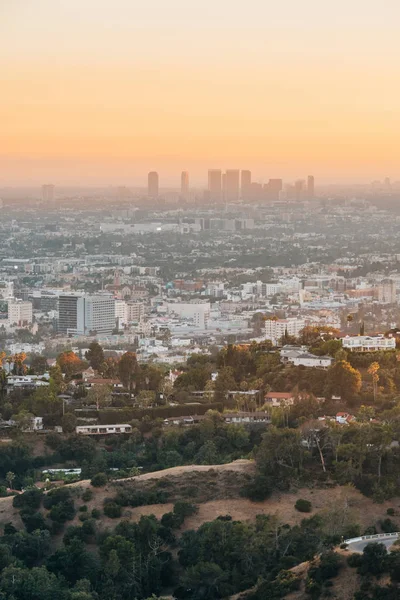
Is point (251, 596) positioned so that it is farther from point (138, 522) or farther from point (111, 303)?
point (111, 303)

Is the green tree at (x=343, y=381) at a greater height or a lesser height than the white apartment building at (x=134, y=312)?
greater

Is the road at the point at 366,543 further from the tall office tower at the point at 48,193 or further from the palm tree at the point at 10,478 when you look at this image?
the tall office tower at the point at 48,193

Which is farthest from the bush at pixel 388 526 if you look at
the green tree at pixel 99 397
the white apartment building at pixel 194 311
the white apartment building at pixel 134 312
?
the white apartment building at pixel 134 312

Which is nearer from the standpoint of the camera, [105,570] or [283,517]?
[105,570]

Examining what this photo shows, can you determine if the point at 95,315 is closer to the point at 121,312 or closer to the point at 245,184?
the point at 121,312

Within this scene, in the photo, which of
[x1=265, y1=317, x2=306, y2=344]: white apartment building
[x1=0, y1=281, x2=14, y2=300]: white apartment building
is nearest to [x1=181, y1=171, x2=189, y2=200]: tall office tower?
[x1=0, y1=281, x2=14, y2=300]: white apartment building

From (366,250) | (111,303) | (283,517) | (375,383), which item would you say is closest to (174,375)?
(375,383)

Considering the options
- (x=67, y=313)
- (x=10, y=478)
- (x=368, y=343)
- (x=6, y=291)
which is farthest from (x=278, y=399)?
(x=6, y=291)
